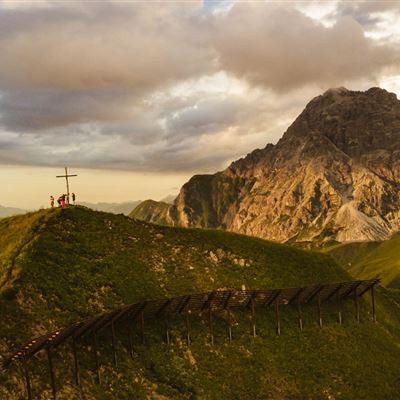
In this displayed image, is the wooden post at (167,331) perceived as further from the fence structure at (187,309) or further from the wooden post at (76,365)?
the wooden post at (76,365)

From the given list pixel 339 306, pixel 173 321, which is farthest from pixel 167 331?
pixel 339 306

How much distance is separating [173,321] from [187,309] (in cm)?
222

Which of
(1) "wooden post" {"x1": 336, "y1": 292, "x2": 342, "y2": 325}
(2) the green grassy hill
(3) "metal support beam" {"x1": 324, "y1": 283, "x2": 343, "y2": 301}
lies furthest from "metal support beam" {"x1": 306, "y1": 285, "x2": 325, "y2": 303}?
(1) "wooden post" {"x1": 336, "y1": 292, "x2": 342, "y2": 325}

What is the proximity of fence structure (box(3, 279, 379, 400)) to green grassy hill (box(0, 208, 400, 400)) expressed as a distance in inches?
37.8

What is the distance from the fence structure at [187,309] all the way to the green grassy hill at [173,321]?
960 mm

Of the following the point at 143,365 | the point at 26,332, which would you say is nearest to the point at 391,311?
the point at 143,365

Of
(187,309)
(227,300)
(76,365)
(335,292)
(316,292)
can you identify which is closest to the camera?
(76,365)

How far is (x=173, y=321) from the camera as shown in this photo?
53781 millimetres

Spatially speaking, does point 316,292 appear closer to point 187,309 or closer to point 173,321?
point 187,309

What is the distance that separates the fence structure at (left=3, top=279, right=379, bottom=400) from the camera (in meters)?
35.7

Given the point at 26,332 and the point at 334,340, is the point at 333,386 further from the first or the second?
the point at 26,332

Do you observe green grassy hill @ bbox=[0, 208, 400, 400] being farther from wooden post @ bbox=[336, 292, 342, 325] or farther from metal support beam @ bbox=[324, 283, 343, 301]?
metal support beam @ bbox=[324, 283, 343, 301]

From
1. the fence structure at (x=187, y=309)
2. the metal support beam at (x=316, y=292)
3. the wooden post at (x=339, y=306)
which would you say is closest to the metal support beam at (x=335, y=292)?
the fence structure at (x=187, y=309)

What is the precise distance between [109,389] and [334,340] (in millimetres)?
31837
